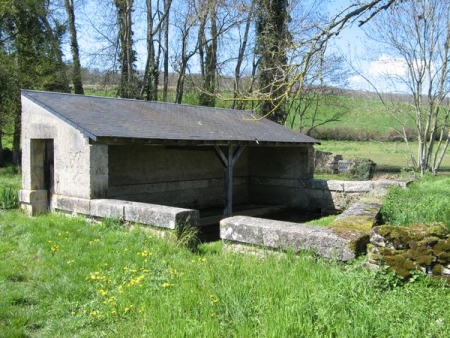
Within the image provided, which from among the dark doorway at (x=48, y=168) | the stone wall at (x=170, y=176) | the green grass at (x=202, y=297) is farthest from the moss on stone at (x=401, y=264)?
the dark doorway at (x=48, y=168)

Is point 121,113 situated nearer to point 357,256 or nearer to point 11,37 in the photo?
point 357,256

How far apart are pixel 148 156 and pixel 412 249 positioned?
8.45m

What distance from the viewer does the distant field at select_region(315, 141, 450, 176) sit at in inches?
899

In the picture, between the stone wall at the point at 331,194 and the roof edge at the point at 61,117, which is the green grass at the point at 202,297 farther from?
the stone wall at the point at 331,194

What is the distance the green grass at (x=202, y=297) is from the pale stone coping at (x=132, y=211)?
1.96 ft

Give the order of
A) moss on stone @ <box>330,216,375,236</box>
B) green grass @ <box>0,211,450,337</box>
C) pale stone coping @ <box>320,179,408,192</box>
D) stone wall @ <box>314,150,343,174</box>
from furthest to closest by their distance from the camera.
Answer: stone wall @ <box>314,150,343,174</box> < pale stone coping @ <box>320,179,408,192</box> < moss on stone @ <box>330,216,375,236</box> < green grass @ <box>0,211,450,337</box>

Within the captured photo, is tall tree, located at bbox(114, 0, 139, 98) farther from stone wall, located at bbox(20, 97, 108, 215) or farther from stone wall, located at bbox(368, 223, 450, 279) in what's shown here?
stone wall, located at bbox(368, 223, 450, 279)

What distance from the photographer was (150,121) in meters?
9.96

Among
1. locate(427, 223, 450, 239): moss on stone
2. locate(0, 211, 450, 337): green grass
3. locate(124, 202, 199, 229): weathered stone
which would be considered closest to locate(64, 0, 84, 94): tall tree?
locate(124, 202, 199, 229): weathered stone

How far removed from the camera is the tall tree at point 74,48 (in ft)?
70.0

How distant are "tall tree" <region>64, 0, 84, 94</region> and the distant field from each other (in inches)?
582

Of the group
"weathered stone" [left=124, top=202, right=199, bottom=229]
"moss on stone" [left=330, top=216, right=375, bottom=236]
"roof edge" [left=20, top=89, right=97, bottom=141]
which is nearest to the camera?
"moss on stone" [left=330, top=216, right=375, bottom=236]

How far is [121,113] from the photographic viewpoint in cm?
991

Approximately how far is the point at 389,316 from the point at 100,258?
3.54m
